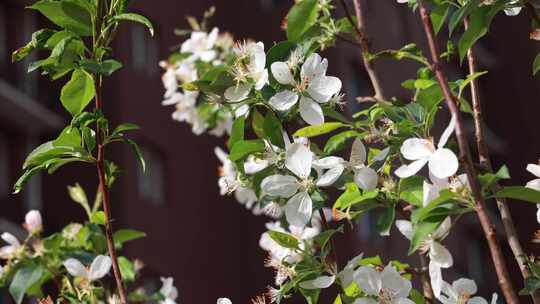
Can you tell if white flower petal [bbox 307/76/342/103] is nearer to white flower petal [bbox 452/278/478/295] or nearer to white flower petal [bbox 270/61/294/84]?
white flower petal [bbox 270/61/294/84]

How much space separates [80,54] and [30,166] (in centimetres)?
23

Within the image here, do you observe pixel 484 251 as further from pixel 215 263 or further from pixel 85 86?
pixel 85 86

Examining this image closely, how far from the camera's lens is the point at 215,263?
1405 centimetres

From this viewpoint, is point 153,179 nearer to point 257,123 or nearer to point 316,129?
point 257,123

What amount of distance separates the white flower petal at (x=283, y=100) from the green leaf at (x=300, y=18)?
0.21m

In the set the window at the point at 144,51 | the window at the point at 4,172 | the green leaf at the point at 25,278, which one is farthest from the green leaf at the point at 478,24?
the window at the point at 144,51

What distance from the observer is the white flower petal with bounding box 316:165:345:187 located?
74.8 inches

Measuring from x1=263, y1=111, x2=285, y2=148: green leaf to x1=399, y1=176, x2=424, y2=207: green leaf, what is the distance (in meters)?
0.23

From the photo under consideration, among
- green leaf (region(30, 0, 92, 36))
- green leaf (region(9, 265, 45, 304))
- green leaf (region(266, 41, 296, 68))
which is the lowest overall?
green leaf (region(9, 265, 45, 304))

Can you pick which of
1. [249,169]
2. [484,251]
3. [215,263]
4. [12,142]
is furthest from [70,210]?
[249,169]

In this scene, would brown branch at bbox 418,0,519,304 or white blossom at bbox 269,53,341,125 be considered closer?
brown branch at bbox 418,0,519,304

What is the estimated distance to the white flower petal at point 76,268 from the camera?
2.29 m

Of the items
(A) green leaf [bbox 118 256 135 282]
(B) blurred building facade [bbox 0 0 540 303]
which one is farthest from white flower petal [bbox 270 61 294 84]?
(B) blurred building facade [bbox 0 0 540 303]

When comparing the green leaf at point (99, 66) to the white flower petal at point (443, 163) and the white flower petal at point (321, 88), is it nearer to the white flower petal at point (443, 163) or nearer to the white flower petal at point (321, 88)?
the white flower petal at point (321, 88)
